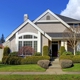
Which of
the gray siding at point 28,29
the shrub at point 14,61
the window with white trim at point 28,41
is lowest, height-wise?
the shrub at point 14,61

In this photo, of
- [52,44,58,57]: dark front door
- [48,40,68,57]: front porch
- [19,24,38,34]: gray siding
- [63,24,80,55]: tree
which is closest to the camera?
[63,24,80,55]: tree

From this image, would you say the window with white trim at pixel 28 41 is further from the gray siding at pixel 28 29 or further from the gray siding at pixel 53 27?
the gray siding at pixel 53 27

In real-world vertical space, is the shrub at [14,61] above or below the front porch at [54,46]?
below

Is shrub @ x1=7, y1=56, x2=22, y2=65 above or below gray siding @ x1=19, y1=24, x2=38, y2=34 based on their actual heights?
below

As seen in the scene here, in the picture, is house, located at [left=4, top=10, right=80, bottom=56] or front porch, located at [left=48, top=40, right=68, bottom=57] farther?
front porch, located at [left=48, top=40, right=68, bottom=57]

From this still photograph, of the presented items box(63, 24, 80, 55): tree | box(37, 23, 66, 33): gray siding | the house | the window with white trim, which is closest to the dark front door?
the house

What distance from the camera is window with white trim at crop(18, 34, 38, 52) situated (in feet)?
76.9

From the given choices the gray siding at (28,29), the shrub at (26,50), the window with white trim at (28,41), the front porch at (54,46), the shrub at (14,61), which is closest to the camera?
the shrub at (14,61)

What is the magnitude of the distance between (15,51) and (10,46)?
1555 millimetres

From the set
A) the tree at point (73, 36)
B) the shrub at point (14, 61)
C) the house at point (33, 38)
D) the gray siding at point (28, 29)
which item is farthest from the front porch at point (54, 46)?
the shrub at point (14, 61)

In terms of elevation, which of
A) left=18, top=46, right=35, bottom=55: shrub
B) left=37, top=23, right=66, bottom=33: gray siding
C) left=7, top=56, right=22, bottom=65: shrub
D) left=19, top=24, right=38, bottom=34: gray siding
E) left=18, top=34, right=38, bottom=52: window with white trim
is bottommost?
left=7, top=56, right=22, bottom=65: shrub

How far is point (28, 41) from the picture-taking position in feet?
77.4

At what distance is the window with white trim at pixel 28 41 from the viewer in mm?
23453

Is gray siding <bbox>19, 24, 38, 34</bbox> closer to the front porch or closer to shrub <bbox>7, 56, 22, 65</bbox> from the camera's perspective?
the front porch
